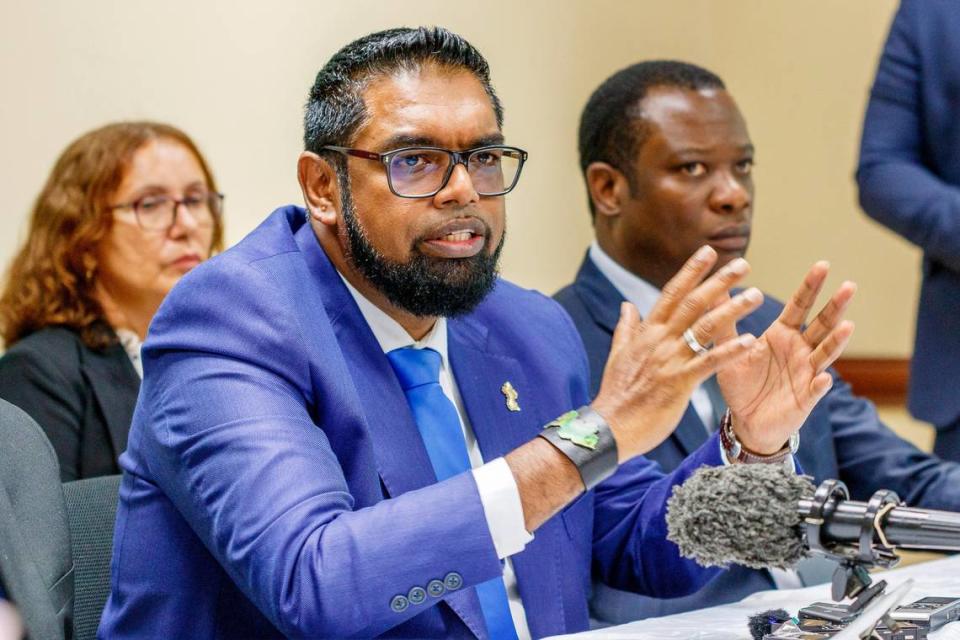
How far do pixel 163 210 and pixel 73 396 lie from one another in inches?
22.7

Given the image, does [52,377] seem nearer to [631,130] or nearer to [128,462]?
[128,462]

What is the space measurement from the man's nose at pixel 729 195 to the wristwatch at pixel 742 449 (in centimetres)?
116

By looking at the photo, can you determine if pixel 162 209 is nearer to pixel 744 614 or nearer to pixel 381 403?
pixel 381 403

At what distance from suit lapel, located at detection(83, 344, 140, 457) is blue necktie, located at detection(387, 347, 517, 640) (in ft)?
3.91

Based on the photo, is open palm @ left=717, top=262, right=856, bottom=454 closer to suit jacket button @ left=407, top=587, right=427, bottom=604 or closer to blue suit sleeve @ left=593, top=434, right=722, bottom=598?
blue suit sleeve @ left=593, top=434, right=722, bottom=598

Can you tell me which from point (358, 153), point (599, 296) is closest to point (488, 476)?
point (358, 153)

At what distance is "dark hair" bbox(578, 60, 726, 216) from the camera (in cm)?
329

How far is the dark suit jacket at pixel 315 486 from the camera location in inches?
65.9

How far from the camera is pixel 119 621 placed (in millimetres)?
1905

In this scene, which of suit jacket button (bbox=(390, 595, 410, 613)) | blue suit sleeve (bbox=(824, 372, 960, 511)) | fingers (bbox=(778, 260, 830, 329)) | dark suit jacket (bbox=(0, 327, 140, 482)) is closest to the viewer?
suit jacket button (bbox=(390, 595, 410, 613))

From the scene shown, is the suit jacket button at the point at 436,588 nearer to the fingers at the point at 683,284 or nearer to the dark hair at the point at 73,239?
the fingers at the point at 683,284

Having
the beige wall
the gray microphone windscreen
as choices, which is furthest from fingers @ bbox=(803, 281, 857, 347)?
the beige wall

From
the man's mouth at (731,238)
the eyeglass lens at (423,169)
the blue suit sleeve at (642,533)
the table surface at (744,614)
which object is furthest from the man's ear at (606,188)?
the table surface at (744,614)

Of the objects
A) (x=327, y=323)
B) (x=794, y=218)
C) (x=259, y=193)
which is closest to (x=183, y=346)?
(x=327, y=323)
